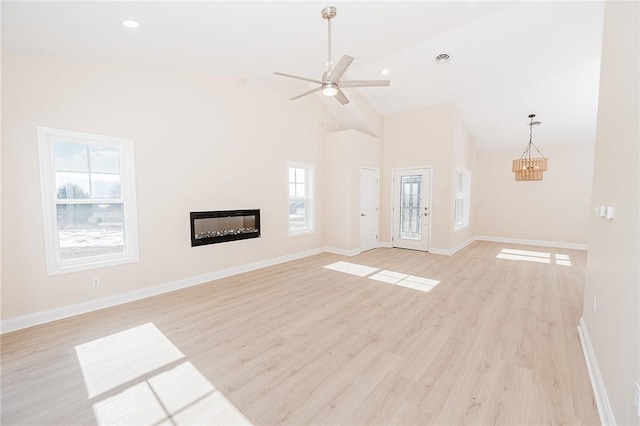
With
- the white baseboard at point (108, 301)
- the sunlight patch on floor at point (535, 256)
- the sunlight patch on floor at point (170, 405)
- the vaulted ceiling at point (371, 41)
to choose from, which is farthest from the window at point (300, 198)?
the sunlight patch on floor at point (535, 256)

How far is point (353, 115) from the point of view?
6.21 m

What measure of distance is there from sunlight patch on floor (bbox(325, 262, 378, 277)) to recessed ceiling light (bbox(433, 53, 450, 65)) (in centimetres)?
383

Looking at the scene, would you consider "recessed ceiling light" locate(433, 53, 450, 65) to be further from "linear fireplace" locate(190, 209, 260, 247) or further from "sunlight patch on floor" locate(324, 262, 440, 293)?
"linear fireplace" locate(190, 209, 260, 247)

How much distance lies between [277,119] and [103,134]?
285 cm

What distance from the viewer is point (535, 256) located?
238 inches

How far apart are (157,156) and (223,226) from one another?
1.46 metres

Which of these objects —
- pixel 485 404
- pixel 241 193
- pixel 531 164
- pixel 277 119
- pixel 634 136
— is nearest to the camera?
pixel 634 136

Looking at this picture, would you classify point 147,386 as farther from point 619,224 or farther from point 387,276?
point 387,276

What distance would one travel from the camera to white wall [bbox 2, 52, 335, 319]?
2807 millimetres

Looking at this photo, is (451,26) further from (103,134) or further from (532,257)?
(532,257)

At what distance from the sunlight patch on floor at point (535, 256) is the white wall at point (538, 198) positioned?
1348 mm

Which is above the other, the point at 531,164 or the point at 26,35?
the point at 26,35

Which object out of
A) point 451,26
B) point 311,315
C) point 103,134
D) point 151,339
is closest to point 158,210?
point 103,134

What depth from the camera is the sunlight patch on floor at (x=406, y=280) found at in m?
4.07
